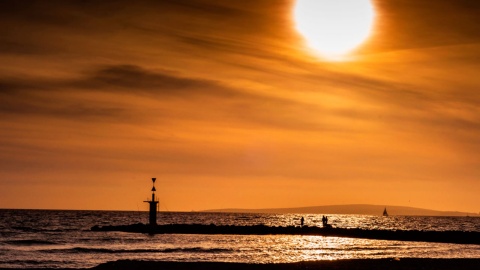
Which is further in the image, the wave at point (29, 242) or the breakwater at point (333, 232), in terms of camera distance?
the breakwater at point (333, 232)

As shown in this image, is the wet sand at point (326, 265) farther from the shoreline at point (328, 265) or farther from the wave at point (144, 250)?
the wave at point (144, 250)

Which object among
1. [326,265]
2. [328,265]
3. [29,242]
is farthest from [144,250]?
[328,265]

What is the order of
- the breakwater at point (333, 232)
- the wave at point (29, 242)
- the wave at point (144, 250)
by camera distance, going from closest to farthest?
the wave at point (144, 250) → the wave at point (29, 242) → the breakwater at point (333, 232)

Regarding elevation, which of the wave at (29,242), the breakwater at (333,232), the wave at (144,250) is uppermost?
the breakwater at (333,232)

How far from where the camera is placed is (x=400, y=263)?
44812 mm

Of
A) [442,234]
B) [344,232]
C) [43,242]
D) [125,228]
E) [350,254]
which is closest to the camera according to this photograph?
[350,254]

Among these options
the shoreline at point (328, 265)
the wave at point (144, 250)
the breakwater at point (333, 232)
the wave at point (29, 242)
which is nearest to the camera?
the shoreline at point (328, 265)

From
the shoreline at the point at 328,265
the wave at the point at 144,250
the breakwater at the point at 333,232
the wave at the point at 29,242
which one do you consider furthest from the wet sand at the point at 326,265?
the wave at the point at 29,242

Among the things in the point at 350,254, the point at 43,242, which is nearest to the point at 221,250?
the point at 350,254

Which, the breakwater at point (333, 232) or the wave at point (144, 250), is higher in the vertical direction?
the breakwater at point (333, 232)

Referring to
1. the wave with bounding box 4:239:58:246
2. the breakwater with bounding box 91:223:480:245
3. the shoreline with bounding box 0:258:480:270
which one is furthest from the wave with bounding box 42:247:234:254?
the breakwater with bounding box 91:223:480:245

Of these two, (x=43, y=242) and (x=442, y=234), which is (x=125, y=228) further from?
(x=442, y=234)

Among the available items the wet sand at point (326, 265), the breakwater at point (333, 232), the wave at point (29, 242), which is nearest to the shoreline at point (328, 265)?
the wet sand at point (326, 265)

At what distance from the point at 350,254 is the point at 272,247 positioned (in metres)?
13.0
